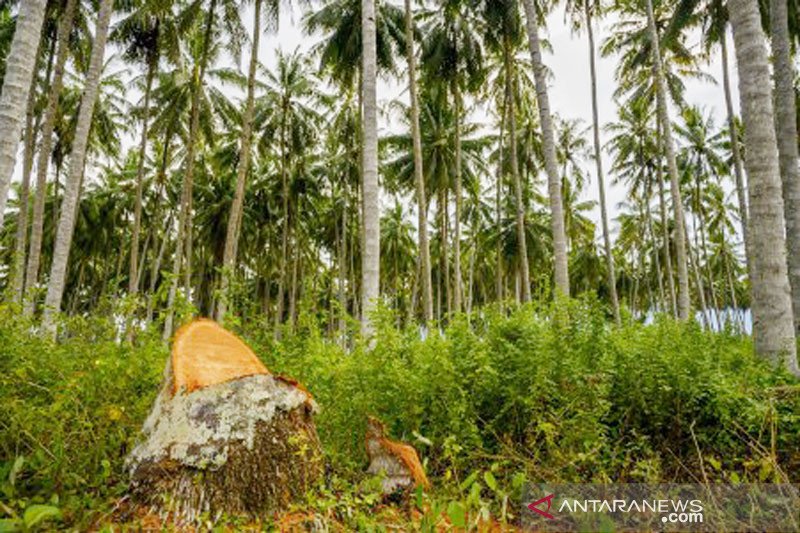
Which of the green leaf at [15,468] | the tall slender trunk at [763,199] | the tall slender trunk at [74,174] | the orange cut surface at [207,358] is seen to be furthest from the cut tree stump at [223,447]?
the tall slender trunk at [74,174]

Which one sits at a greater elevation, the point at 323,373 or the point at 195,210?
the point at 195,210

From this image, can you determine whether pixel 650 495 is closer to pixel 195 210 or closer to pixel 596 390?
pixel 596 390

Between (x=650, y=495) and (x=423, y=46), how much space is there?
16911mm

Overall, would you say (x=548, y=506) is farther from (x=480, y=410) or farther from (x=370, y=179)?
(x=370, y=179)

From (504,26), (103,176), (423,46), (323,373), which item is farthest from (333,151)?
(323,373)

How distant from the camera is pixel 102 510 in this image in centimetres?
232

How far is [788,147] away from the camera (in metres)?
7.72

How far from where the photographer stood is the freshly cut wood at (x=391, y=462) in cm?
289

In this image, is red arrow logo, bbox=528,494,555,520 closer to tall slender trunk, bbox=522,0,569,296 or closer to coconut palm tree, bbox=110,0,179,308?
tall slender trunk, bbox=522,0,569,296

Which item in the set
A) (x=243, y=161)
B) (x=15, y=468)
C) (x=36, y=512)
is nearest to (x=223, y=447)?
(x=15, y=468)

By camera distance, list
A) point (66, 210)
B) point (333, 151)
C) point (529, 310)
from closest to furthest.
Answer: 1. point (529, 310)
2. point (66, 210)
3. point (333, 151)

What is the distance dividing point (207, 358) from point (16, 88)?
9.29 feet

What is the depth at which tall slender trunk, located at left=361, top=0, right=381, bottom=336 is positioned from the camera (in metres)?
7.56

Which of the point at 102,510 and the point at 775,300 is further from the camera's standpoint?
the point at 775,300
